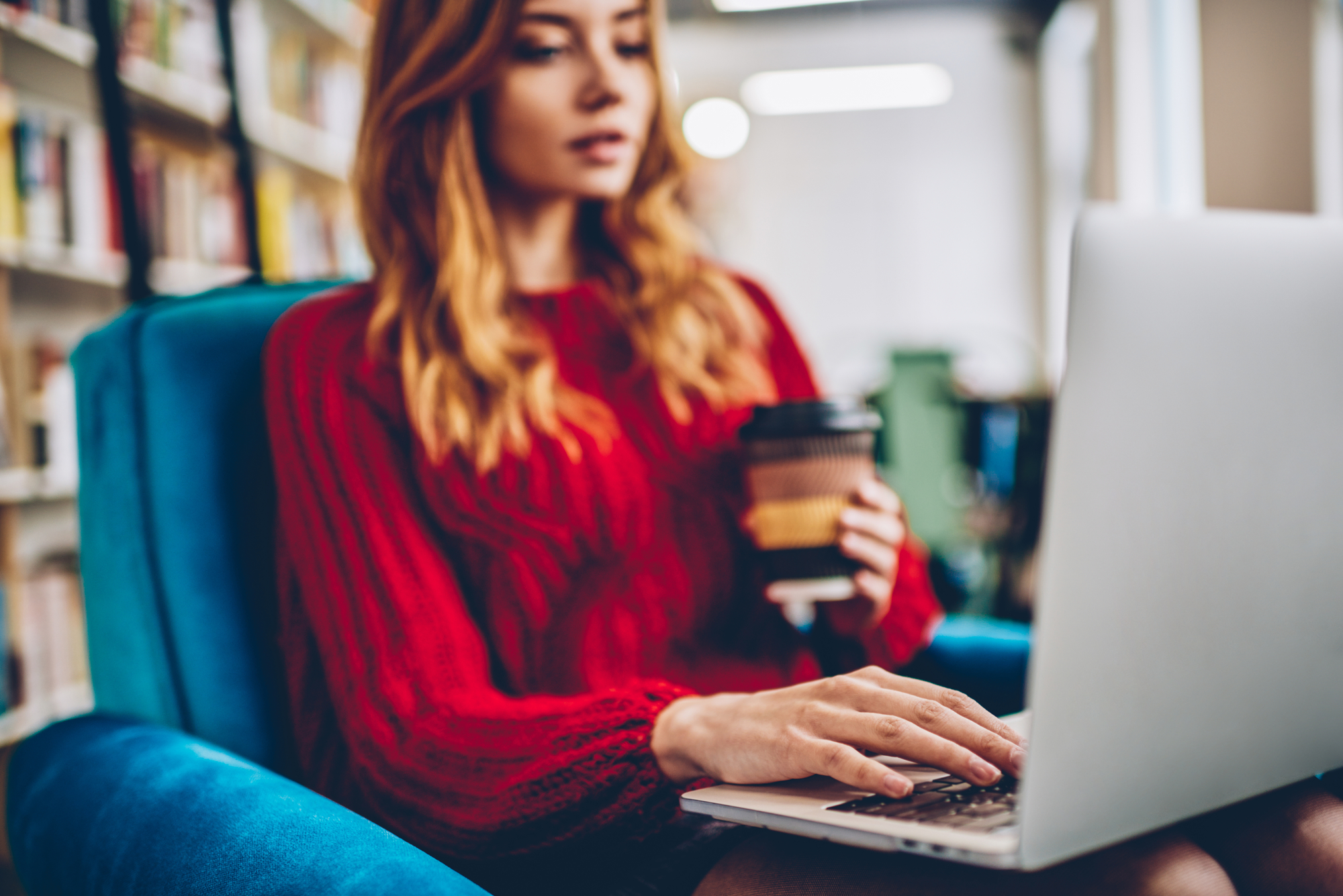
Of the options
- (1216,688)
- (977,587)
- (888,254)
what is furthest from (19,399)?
(888,254)

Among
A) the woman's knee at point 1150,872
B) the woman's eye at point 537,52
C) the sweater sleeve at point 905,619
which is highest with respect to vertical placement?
the woman's eye at point 537,52

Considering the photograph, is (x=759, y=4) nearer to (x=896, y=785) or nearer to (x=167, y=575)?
(x=167, y=575)

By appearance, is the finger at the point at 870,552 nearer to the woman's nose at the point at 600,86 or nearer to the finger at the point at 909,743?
the finger at the point at 909,743

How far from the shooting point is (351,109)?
278 cm

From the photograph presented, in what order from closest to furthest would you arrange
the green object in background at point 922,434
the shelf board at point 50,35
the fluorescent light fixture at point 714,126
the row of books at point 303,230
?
the shelf board at point 50,35, the row of books at point 303,230, the green object in background at point 922,434, the fluorescent light fixture at point 714,126

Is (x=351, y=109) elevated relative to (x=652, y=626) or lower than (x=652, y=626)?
elevated

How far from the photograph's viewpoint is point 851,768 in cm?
45

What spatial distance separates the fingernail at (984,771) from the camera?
1.47ft

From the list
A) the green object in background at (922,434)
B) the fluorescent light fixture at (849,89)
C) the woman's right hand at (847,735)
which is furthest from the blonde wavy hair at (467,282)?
the fluorescent light fixture at (849,89)

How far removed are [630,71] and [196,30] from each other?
1.59 meters

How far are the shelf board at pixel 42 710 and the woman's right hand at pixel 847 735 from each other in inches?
53.6

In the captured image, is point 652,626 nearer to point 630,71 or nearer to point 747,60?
point 630,71

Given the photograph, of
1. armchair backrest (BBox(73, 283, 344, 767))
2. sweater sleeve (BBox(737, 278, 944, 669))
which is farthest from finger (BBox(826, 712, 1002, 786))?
armchair backrest (BBox(73, 283, 344, 767))

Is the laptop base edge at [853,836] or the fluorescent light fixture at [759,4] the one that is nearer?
the laptop base edge at [853,836]
